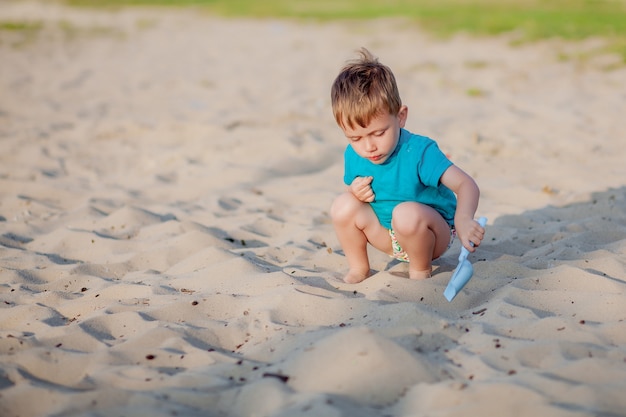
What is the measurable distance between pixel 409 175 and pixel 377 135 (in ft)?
0.76

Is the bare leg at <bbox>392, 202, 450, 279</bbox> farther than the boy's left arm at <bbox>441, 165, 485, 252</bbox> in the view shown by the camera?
Yes

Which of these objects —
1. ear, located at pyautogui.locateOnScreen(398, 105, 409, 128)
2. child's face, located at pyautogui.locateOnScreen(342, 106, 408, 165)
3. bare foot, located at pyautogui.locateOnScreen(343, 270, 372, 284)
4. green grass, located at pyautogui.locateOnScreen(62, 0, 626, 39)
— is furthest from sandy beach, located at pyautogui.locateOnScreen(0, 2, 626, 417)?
green grass, located at pyautogui.locateOnScreen(62, 0, 626, 39)

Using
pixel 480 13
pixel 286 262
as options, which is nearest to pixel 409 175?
pixel 286 262

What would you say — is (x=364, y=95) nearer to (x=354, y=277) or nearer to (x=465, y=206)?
(x=465, y=206)

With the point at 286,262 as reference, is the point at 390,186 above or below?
above

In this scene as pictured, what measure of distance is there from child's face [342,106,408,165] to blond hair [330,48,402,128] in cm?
2

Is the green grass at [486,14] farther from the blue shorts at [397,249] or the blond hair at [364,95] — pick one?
the blond hair at [364,95]

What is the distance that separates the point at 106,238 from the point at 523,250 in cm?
220

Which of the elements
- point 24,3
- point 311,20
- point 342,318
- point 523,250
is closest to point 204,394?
point 342,318

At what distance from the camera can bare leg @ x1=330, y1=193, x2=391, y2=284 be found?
10.5 feet

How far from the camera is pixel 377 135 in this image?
303 cm

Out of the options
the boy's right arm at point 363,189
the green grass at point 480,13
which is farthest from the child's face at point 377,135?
the green grass at point 480,13

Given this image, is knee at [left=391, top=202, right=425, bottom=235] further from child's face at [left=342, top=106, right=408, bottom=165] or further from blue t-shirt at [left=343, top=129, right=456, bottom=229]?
→ child's face at [left=342, top=106, right=408, bottom=165]

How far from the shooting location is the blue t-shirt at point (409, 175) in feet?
10.1
